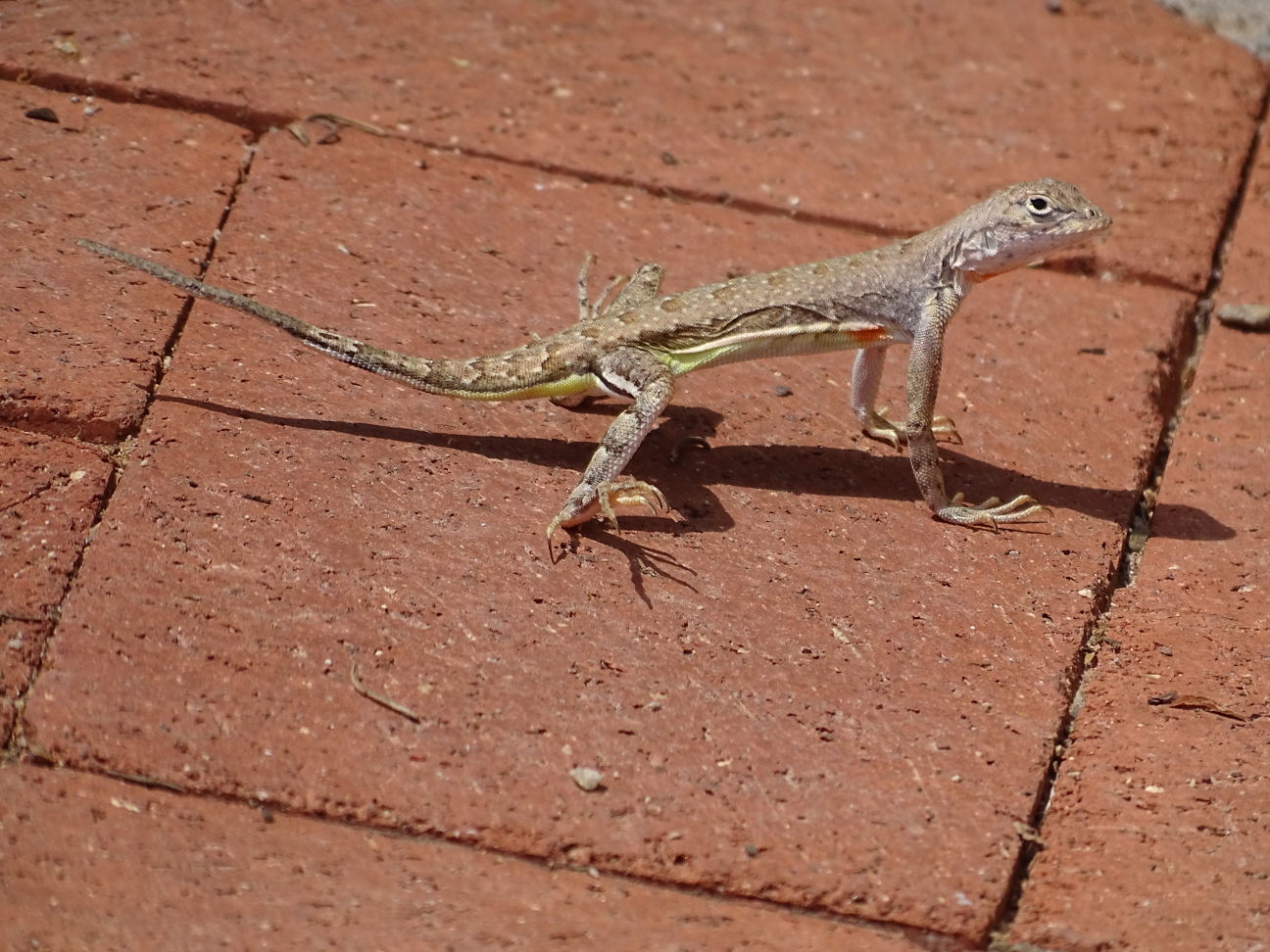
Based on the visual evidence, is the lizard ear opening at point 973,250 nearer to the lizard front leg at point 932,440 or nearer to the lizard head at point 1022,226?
the lizard head at point 1022,226

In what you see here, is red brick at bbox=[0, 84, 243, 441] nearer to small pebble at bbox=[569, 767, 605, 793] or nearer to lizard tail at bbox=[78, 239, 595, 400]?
lizard tail at bbox=[78, 239, 595, 400]

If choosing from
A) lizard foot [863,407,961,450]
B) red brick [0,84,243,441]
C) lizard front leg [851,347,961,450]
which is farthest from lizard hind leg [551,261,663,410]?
red brick [0,84,243,441]

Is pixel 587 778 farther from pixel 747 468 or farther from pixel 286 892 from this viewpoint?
pixel 747 468

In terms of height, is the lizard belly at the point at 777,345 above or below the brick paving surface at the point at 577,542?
above

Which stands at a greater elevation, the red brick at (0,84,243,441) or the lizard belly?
the lizard belly

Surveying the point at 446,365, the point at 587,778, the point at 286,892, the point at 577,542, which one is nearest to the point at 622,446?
the point at 577,542

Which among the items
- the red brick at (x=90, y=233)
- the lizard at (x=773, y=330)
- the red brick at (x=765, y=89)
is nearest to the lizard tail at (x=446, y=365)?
the lizard at (x=773, y=330)
